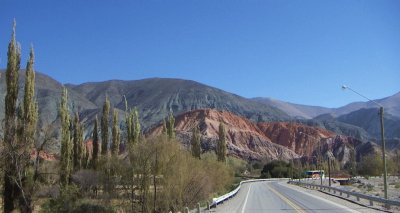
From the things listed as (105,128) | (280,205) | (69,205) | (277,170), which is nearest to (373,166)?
(277,170)

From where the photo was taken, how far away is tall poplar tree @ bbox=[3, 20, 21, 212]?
94.8ft

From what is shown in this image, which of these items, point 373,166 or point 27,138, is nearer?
point 27,138

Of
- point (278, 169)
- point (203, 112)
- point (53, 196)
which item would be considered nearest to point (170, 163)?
point (53, 196)

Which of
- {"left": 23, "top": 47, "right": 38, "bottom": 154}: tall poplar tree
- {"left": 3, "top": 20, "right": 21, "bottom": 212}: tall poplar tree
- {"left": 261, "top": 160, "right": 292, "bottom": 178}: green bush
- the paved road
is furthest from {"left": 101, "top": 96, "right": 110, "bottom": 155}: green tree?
{"left": 261, "top": 160, "right": 292, "bottom": 178}: green bush

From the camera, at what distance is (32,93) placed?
3142 centimetres

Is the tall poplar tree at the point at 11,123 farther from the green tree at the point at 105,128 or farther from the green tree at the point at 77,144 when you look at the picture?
the green tree at the point at 105,128

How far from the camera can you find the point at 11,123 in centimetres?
2928

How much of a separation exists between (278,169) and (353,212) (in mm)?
132022

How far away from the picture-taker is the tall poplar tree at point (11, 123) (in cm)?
2889

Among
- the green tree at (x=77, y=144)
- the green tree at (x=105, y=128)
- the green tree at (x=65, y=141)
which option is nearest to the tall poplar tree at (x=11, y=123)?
the green tree at (x=65, y=141)

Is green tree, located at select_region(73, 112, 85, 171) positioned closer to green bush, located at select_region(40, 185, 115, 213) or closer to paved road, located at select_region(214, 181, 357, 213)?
green bush, located at select_region(40, 185, 115, 213)

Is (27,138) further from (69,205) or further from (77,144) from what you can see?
(77,144)

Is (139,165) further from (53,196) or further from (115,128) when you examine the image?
(115,128)

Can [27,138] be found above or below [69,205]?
above
